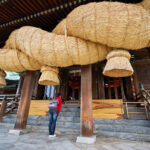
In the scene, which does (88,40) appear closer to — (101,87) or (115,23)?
(115,23)

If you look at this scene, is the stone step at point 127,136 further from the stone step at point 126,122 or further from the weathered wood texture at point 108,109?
the weathered wood texture at point 108,109

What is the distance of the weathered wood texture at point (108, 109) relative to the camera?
12.5ft

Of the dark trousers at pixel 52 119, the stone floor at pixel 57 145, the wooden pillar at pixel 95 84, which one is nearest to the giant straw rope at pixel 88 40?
the dark trousers at pixel 52 119

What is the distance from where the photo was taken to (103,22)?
4.84 ft

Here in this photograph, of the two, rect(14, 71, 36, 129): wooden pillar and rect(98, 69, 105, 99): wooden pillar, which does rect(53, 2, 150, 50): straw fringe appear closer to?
rect(14, 71, 36, 129): wooden pillar

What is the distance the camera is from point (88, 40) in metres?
1.84

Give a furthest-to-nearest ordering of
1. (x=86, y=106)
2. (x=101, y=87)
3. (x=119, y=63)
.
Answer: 1. (x=101, y=87)
2. (x=86, y=106)
3. (x=119, y=63)

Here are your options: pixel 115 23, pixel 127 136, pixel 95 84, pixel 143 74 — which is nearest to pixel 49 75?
pixel 115 23

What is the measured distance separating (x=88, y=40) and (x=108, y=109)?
3.04 m

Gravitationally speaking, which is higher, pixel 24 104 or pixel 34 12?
pixel 34 12

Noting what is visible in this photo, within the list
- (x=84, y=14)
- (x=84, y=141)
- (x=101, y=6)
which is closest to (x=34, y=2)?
(x=84, y=14)

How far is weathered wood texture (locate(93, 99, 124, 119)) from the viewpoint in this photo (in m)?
3.80

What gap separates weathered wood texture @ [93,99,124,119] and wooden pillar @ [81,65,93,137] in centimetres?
202

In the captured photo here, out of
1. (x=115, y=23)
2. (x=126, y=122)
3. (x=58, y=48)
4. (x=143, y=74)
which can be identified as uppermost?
(x=143, y=74)
